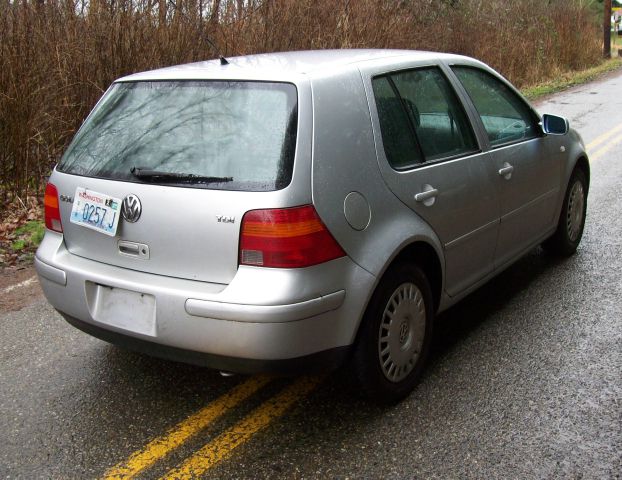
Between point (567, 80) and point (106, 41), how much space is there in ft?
53.7

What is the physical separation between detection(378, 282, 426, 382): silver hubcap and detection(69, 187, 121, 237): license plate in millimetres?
1268

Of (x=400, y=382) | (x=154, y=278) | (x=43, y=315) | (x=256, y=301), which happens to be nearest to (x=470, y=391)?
(x=400, y=382)

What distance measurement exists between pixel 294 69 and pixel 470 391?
1.76m

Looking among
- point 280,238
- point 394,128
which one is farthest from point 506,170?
point 280,238

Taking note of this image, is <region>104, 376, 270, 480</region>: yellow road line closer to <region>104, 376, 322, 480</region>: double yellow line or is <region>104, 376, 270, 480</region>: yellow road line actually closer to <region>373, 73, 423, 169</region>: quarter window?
<region>104, 376, 322, 480</region>: double yellow line

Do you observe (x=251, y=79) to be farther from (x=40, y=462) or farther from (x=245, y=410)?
(x=40, y=462)

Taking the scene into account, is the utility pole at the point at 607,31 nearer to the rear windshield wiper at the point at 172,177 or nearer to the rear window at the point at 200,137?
the rear window at the point at 200,137

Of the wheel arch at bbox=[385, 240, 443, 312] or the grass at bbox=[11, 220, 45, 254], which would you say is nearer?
the wheel arch at bbox=[385, 240, 443, 312]

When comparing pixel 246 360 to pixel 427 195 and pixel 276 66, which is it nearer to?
pixel 427 195

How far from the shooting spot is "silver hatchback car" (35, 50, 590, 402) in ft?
9.00

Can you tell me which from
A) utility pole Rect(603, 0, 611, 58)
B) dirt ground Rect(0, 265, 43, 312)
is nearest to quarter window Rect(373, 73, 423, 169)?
dirt ground Rect(0, 265, 43, 312)

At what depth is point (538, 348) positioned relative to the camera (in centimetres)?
385

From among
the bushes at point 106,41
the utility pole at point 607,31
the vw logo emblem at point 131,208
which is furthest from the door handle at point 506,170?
the utility pole at point 607,31

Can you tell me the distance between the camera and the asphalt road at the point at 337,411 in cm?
285
